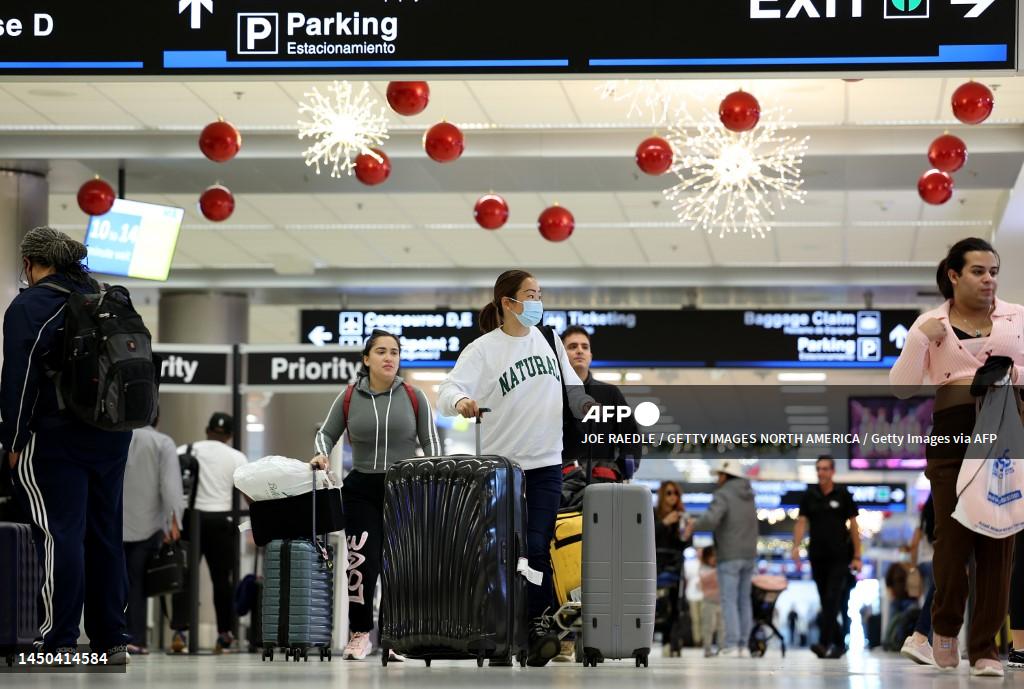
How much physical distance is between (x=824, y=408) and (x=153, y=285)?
1031 centimetres

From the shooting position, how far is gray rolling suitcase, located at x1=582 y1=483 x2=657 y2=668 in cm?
608

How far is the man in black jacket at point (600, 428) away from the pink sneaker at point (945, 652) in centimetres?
163

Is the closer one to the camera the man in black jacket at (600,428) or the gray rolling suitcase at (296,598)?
the man in black jacket at (600,428)

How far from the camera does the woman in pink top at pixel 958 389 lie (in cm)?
548

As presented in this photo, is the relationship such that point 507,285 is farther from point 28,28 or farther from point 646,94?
point 646,94

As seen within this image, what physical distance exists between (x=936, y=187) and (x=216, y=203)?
5349 mm

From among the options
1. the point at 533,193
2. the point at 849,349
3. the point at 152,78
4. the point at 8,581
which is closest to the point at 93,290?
the point at 152,78

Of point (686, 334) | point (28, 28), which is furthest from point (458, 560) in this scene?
point (686, 334)

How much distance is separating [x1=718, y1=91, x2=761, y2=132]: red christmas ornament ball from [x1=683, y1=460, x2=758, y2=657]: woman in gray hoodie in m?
4.00

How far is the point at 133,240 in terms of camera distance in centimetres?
1263

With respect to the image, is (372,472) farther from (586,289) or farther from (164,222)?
(586,289)

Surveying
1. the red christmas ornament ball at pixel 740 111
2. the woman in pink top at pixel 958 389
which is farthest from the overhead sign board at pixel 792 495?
the woman in pink top at pixel 958 389

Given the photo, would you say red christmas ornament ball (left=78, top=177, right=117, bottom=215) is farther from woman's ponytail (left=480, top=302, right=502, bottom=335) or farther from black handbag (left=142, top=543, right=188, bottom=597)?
woman's ponytail (left=480, top=302, right=502, bottom=335)

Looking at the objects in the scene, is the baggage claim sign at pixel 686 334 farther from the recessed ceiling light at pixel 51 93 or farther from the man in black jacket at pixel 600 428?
the man in black jacket at pixel 600 428
